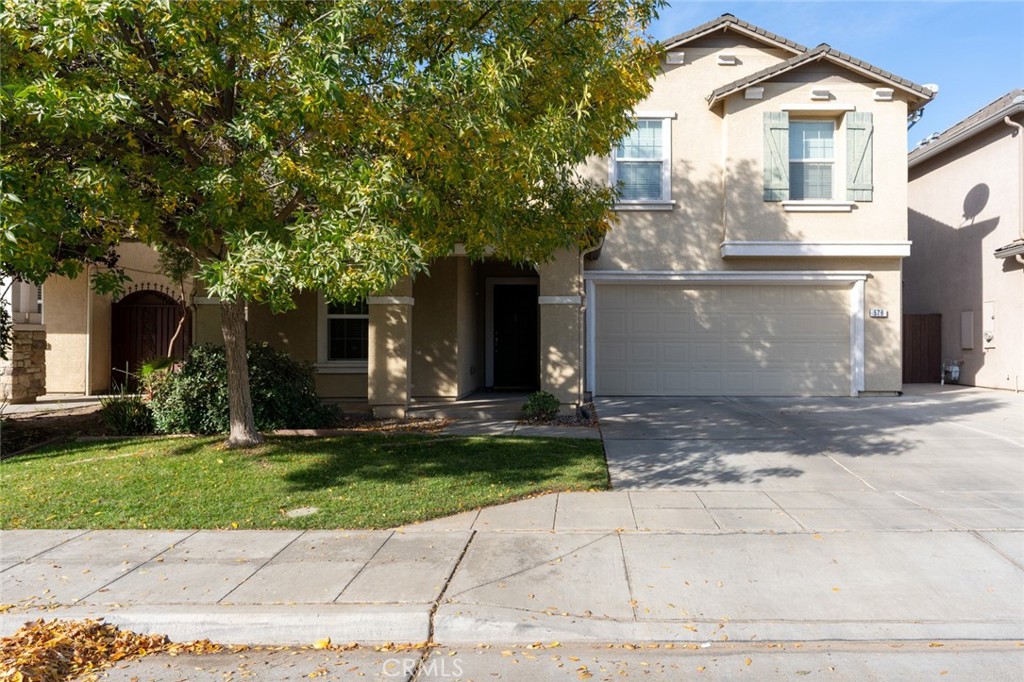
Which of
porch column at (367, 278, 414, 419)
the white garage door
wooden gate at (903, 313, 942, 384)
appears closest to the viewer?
porch column at (367, 278, 414, 419)

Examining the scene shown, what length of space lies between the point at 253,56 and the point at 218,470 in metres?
4.52

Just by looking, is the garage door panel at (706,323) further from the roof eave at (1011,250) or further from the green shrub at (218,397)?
the green shrub at (218,397)

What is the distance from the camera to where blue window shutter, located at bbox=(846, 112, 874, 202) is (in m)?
14.4

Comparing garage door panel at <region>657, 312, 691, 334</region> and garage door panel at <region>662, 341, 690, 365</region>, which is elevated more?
garage door panel at <region>657, 312, 691, 334</region>

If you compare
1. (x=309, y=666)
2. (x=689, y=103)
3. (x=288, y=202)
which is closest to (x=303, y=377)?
(x=288, y=202)

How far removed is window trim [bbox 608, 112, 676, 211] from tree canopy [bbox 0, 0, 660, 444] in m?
6.78

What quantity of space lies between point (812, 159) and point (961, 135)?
180 inches

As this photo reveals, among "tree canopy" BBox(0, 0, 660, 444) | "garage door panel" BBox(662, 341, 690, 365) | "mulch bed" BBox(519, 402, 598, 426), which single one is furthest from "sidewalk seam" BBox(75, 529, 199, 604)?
"garage door panel" BBox(662, 341, 690, 365)

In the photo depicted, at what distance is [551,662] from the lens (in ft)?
13.6

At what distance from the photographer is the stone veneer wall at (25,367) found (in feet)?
44.8

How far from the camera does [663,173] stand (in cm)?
1501

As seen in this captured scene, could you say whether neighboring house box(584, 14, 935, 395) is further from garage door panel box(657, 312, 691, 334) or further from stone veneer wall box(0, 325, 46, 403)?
stone veneer wall box(0, 325, 46, 403)

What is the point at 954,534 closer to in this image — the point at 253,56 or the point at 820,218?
the point at 253,56

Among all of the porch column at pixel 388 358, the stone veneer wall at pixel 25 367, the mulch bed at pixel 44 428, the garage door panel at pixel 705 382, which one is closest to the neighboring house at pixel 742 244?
the garage door panel at pixel 705 382
